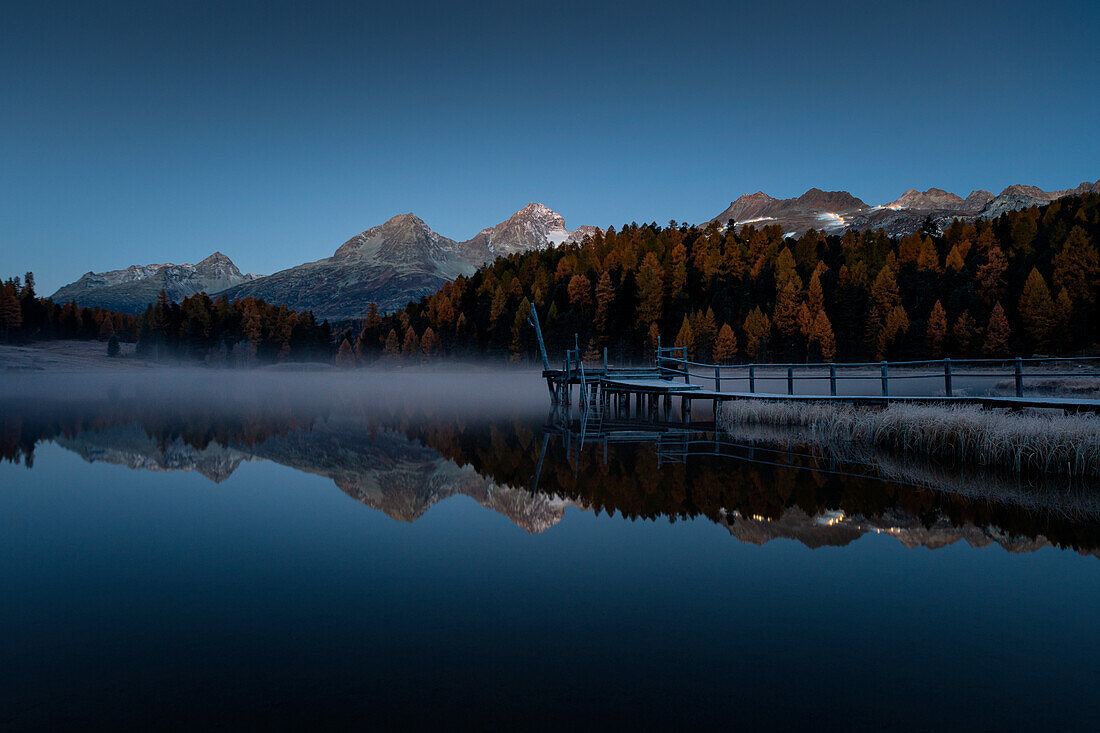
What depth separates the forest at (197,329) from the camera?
126m

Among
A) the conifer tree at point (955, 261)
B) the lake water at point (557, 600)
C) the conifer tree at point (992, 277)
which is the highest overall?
the conifer tree at point (955, 261)

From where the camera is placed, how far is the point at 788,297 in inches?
3393

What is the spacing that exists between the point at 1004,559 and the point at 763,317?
80.1 meters

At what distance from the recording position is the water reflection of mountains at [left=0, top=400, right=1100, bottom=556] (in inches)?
412

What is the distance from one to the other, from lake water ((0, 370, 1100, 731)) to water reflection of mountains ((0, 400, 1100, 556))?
0.39 ft

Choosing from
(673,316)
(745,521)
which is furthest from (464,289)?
(745,521)

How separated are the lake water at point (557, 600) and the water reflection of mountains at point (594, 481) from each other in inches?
4.6

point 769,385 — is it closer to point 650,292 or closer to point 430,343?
point 650,292

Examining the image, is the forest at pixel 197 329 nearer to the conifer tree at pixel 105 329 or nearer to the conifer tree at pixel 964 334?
the conifer tree at pixel 105 329

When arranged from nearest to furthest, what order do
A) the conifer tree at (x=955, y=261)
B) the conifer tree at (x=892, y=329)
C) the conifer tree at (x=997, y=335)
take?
the conifer tree at (x=997, y=335) → the conifer tree at (x=892, y=329) → the conifer tree at (x=955, y=261)

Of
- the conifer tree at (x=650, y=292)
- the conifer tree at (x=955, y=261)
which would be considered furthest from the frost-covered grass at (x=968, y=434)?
the conifer tree at (x=955, y=261)

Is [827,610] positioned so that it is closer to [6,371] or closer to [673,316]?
[673,316]

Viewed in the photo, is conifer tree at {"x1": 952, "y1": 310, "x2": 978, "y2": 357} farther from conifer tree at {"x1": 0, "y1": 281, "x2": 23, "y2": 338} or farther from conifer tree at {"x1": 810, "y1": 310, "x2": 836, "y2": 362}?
conifer tree at {"x1": 0, "y1": 281, "x2": 23, "y2": 338}

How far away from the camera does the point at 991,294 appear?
82.4 meters
